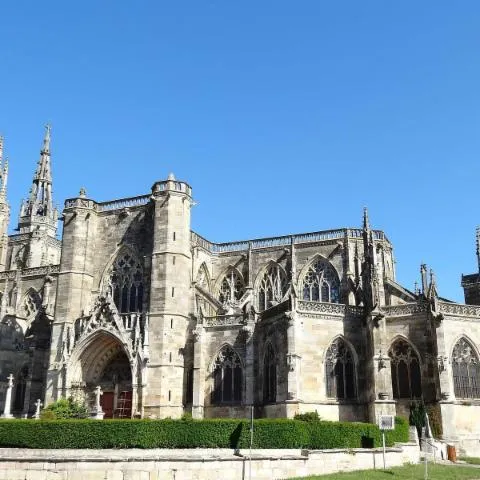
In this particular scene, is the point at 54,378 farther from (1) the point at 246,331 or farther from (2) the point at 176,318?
(1) the point at 246,331

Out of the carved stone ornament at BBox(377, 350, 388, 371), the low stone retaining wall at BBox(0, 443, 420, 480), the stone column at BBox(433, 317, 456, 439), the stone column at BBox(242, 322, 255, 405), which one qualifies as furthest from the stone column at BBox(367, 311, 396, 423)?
the stone column at BBox(242, 322, 255, 405)

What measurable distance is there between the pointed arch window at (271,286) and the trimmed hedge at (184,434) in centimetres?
1805

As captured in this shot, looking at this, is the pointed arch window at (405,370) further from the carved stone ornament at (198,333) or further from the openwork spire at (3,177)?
the openwork spire at (3,177)

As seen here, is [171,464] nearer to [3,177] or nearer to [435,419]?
[435,419]

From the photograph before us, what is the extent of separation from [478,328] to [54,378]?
76.9 ft

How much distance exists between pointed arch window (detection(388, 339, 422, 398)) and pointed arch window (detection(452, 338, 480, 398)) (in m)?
1.75

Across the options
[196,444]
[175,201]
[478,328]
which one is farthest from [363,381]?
[175,201]

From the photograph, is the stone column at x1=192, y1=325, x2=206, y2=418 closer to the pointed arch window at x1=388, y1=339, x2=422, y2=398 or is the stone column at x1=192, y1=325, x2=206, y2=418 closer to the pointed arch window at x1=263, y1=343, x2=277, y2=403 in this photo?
the pointed arch window at x1=263, y1=343, x2=277, y2=403

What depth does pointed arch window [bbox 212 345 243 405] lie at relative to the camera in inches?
1321

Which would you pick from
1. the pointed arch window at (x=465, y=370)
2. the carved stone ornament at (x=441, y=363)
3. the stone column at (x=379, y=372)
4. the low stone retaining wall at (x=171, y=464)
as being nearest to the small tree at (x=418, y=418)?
the stone column at (x=379, y=372)

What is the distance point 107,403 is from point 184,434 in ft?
43.2

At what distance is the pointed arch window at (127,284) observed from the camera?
3794cm

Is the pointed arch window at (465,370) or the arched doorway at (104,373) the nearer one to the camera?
the pointed arch window at (465,370)

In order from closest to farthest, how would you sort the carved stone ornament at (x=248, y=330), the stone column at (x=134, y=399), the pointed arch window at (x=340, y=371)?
the pointed arch window at (x=340, y=371) → the stone column at (x=134, y=399) → the carved stone ornament at (x=248, y=330)
